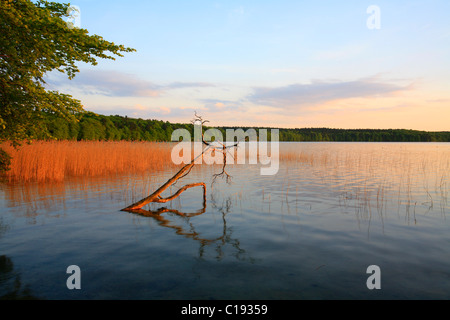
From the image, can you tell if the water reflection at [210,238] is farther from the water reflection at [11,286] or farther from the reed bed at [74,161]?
the reed bed at [74,161]

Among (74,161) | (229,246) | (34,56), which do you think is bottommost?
(229,246)

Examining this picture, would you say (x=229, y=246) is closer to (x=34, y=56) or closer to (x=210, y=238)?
(x=210, y=238)

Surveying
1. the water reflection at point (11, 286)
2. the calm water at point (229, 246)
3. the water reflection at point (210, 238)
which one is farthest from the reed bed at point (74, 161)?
the water reflection at point (11, 286)

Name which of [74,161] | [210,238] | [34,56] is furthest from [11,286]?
[74,161]

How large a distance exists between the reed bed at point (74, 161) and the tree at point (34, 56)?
4.56m

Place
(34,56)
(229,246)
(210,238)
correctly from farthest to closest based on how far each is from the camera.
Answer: (34,56), (210,238), (229,246)

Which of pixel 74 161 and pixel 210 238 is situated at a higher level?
pixel 74 161

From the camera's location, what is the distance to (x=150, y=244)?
640 cm

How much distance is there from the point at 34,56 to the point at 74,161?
8.92 meters

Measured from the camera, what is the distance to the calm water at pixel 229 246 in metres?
4.48

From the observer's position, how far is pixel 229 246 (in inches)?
248
